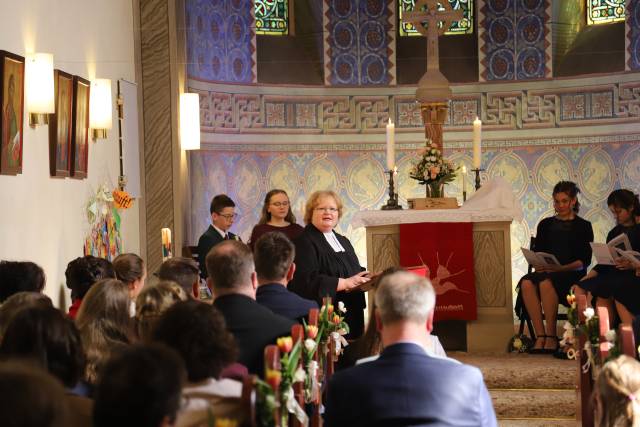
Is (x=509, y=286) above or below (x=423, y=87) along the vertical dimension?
below

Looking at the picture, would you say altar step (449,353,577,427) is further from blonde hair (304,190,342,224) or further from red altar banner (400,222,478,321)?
blonde hair (304,190,342,224)

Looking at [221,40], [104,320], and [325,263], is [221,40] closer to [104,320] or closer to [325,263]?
[325,263]

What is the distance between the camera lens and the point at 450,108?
12.1m

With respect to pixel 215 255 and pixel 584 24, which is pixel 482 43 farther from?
pixel 215 255

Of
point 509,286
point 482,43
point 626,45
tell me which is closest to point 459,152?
point 482,43

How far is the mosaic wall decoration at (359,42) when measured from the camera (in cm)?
1216

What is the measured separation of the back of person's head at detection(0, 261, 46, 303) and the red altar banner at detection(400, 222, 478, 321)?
3838 mm

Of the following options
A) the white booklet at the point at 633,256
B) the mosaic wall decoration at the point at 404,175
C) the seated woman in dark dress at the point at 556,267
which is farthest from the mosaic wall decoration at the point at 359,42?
the white booklet at the point at 633,256

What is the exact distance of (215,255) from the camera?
4184mm

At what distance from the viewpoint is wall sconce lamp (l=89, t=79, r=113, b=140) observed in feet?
24.7

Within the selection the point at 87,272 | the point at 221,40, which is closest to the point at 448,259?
the point at 87,272

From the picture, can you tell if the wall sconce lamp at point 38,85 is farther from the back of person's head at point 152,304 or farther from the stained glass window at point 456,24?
the stained glass window at point 456,24

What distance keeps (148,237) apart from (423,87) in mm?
2792

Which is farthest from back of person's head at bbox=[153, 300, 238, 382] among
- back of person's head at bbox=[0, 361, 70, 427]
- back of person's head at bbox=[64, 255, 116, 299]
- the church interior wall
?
the church interior wall
